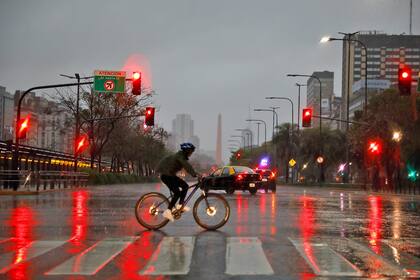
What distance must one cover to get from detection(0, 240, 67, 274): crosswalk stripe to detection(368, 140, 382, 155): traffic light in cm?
4416

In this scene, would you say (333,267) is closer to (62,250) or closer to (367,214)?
(62,250)

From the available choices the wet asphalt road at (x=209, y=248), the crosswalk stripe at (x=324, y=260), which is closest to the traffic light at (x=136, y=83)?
the wet asphalt road at (x=209, y=248)

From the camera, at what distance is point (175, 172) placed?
1324 centimetres

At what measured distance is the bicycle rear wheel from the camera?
1351 centimetres

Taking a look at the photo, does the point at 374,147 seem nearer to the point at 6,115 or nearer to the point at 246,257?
the point at 246,257

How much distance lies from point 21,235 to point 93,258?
344cm

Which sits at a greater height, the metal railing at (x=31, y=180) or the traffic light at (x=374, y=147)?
the traffic light at (x=374, y=147)

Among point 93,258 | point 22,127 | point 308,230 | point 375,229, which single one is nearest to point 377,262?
point 93,258

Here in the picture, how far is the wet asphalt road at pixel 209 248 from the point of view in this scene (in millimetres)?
8281

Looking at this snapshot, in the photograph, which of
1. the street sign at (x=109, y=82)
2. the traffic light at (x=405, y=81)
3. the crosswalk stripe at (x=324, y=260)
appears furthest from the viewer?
the street sign at (x=109, y=82)

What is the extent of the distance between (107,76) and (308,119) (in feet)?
43.8

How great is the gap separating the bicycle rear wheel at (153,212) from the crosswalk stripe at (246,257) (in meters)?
2.17

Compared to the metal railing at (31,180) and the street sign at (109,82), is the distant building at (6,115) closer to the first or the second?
the metal railing at (31,180)

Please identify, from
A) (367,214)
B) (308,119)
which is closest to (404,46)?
(308,119)
